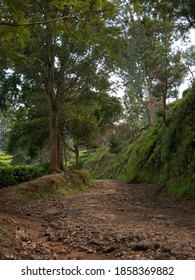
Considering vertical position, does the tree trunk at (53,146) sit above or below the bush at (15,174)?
above

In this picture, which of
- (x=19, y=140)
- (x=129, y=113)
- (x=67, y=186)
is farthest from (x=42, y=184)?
(x=129, y=113)

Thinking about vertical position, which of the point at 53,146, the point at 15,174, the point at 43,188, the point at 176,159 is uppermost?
the point at 53,146

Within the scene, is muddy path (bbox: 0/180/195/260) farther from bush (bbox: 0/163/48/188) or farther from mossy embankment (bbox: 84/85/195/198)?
bush (bbox: 0/163/48/188)

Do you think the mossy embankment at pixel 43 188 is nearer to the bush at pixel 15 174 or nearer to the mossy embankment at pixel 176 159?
the bush at pixel 15 174

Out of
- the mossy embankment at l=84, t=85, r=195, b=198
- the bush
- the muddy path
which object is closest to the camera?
the muddy path

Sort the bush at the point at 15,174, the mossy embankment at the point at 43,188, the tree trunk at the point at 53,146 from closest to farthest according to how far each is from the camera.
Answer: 1. the mossy embankment at the point at 43,188
2. the bush at the point at 15,174
3. the tree trunk at the point at 53,146

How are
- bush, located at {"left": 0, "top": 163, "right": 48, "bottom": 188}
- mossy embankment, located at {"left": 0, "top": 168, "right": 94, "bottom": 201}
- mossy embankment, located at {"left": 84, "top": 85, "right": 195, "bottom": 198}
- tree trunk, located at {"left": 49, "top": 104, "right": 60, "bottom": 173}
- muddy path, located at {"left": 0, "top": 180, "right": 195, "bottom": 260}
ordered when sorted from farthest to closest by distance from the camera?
tree trunk, located at {"left": 49, "top": 104, "right": 60, "bottom": 173} < bush, located at {"left": 0, "top": 163, "right": 48, "bottom": 188} < mossy embankment, located at {"left": 84, "top": 85, "right": 195, "bottom": 198} < mossy embankment, located at {"left": 0, "top": 168, "right": 94, "bottom": 201} < muddy path, located at {"left": 0, "top": 180, "right": 195, "bottom": 260}

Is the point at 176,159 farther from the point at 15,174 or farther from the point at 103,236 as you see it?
the point at 103,236

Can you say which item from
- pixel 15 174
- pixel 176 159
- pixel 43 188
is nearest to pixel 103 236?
pixel 43 188

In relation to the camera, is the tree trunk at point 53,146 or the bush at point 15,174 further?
the tree trunk at point 53,146

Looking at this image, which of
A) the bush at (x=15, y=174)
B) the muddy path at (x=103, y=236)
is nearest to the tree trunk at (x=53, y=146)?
the bush at (x=15, y=174)

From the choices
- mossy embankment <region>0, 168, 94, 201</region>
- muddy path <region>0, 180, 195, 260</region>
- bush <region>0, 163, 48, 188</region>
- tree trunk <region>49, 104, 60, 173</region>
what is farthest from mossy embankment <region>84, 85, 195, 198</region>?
bush <region>0, 163, 48, 188</region>

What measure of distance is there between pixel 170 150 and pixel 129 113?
25.2 metres

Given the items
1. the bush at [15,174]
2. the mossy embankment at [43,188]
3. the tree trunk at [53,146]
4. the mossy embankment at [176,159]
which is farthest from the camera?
the tree trunk at [53,146]
